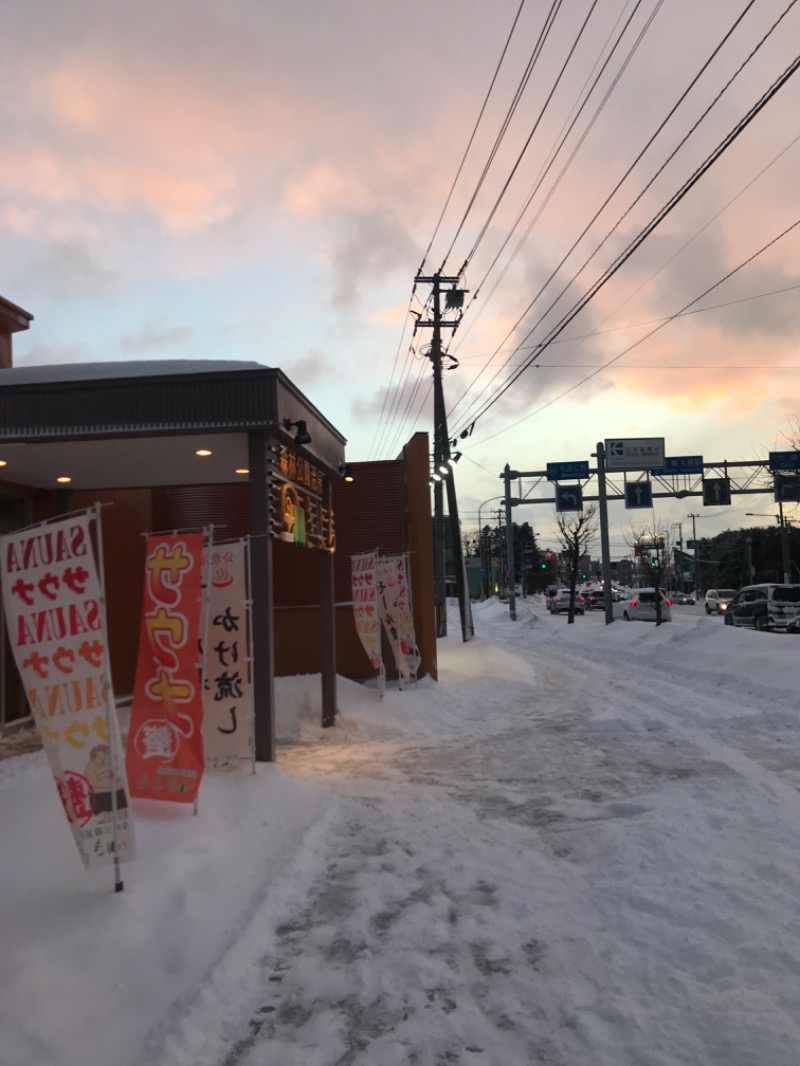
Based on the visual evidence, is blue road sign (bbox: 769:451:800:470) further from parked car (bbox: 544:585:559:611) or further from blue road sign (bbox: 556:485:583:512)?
parked car (bbox: 544:585:559:611)

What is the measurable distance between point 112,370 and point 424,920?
6.29m

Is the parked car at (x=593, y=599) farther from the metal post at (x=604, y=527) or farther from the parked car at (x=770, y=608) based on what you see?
the parked car at (x=770, y=608)

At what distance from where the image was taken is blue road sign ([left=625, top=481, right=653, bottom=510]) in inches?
1249

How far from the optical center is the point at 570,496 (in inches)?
1357

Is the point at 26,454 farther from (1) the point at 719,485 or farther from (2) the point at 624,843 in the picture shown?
(1) the point at 719,485

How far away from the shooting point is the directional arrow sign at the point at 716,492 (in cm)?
3397

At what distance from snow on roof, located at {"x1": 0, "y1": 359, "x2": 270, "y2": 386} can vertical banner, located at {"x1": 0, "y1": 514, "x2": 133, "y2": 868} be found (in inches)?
150

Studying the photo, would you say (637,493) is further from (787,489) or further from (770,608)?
(770,608)

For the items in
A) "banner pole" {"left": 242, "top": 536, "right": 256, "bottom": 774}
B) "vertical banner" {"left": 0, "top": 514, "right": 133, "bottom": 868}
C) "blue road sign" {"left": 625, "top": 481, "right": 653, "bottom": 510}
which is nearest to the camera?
Result: "vertical banner" {"left": 0, "top": 514, "right": 133, "bottom": 868}

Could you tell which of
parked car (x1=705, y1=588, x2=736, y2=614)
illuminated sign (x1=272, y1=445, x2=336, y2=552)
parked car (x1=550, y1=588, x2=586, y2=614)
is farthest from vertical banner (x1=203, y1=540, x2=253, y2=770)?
parked car (x1=550, y1=588, x2=586, y2=614)

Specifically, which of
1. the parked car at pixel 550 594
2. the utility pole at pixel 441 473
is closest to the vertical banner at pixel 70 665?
the utility pole at pixel 441 473

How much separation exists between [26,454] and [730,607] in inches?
1105

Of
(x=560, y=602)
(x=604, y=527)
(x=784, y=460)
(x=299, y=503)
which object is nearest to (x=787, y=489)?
(x=784, y=460)

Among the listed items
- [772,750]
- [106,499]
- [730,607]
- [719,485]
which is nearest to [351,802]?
[772,750]
